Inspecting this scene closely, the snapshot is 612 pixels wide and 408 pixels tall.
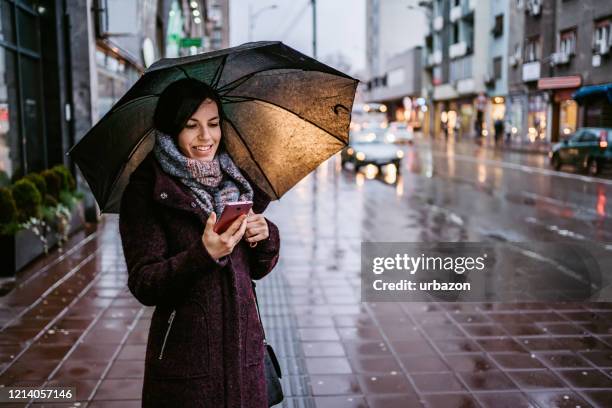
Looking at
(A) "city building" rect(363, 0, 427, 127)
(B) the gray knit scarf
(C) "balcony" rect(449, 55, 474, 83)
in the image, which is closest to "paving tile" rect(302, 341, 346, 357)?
(B) the gray knit scarf

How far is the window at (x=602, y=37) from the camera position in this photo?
107 ft

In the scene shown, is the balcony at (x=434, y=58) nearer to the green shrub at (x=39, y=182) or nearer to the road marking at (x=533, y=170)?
the road marking at (x=533, y=170)

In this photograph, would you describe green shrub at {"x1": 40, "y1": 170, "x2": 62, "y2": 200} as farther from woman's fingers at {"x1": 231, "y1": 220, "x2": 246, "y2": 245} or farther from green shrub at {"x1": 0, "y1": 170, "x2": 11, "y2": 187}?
woman's fingers at {"x1": 231, "y1": 220, "x2": 246, "y2": 245}

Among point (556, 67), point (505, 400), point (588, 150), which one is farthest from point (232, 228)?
point (556, 67)

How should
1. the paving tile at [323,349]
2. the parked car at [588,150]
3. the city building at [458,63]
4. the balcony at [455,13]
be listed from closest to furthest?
the paving tile at [323,349], the parked car at [588,150], the city building at [458,63], the balcony at [455,13]

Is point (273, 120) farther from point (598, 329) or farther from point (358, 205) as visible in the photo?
point (358, 205)

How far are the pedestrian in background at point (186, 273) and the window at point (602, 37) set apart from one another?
34.2 meters

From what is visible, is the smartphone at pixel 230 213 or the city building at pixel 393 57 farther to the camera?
the city building at pixel 393 57

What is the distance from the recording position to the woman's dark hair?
2.34 metres

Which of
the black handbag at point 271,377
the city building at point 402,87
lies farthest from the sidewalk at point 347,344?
the city building at point 402,87

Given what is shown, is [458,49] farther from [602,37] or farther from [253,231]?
[253,231]

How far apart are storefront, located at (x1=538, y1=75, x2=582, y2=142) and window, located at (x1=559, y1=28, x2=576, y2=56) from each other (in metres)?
1.52

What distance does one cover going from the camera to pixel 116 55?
1561cm

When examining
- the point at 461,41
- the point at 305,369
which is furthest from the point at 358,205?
the point at 461,41
